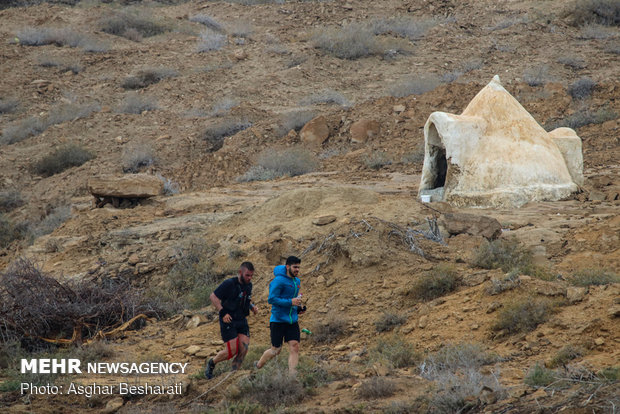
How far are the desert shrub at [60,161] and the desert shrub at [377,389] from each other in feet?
43.3

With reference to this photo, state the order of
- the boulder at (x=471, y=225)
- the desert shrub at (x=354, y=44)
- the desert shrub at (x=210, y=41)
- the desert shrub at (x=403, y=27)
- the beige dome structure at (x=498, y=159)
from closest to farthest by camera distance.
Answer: the boulder at (x=471, y=225) < the beige dome structure at (x=498, y=159) < the desert shrub at (x=354, y=44) < the desert shrub at (x=210, y=41) < the desert shrub at (x=403, y=27)

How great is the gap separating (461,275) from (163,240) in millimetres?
4569

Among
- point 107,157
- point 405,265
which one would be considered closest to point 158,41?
point 107,157

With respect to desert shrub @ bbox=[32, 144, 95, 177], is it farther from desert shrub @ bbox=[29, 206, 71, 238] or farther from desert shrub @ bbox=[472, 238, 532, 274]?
desert shrub @ bbox=[472, 238, 532, 274]

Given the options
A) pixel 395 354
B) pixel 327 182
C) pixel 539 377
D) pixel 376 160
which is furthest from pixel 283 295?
pixel 376 160

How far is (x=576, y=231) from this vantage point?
8.33 m

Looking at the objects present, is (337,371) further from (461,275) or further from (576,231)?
(576,231)

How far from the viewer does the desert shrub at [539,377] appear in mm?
4531

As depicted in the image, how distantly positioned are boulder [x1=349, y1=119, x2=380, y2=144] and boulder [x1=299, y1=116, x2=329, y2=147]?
68 centimetres

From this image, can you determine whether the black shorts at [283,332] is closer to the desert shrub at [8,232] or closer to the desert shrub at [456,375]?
the desert shrub at [456,375]

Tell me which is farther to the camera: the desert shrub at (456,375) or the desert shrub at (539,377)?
the desert shrub at (539,377)

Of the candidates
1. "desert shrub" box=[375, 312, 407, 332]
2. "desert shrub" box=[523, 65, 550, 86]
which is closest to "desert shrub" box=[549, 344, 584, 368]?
"desert shrub" box=[375, 312, 407, 332]

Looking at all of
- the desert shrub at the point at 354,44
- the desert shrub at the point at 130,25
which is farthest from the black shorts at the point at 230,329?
the desert shrub at the point at 130,25

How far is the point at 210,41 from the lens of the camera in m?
23.6
